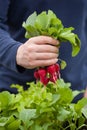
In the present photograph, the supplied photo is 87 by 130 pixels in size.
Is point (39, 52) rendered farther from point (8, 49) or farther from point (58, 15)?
point (58, 15)

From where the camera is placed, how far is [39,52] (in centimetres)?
102

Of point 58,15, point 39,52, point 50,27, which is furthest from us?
point 58,15

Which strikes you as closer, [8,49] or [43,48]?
[43,48]

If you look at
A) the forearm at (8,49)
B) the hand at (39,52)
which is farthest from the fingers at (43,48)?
the forearm at (8,49)

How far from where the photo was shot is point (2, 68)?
144 cm

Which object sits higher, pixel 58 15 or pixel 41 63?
pixel 58 15

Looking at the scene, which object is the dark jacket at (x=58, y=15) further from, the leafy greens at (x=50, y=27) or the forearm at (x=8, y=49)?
the leafy greens at (x=50, y=27)

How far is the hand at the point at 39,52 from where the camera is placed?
95 cm

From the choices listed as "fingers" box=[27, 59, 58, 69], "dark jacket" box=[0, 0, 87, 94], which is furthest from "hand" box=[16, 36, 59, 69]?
"dark jacket" box=[0, 0, 87, 94]

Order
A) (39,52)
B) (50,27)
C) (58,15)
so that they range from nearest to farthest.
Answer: (50,27) → (39,52) → (58,15)

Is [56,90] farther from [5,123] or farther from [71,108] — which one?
[5,123]

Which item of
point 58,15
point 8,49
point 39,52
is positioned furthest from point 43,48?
point 58,15

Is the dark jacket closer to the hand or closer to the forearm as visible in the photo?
the forearm

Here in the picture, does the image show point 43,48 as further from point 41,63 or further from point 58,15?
point 58,15
